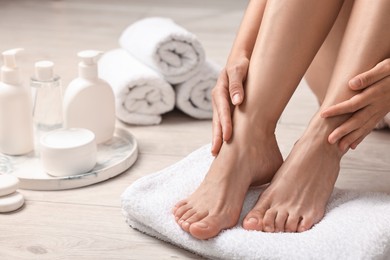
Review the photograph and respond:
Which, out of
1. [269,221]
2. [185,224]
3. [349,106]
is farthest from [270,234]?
[349,106]

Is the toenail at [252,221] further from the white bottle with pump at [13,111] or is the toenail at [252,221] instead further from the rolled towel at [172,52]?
the rolled towel at [172,52]

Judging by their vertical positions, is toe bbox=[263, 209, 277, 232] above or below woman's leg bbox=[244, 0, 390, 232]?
below

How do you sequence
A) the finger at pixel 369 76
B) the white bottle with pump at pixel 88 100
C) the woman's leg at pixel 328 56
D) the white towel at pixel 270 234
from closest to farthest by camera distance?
1. the white towel at pixel 270 234
2. the finger at pixel 369 76
3. the woman's leg at pixel 328 56
4. the white bottle with pump at pixel 88 100

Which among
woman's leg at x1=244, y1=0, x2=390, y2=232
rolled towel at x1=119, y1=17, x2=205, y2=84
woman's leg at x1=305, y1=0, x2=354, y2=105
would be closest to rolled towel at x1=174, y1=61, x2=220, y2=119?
rolled towel at x1=119, y1=17, x2=205, y2=84

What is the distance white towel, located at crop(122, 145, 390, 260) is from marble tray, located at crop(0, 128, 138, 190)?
19 centimetres

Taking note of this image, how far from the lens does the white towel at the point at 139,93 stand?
198 cm

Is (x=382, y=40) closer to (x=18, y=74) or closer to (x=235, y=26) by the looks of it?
(x=18, y=74)

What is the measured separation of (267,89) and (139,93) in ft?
2.01

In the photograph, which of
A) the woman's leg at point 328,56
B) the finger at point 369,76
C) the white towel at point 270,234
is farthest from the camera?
the woman's leg at point 328,56

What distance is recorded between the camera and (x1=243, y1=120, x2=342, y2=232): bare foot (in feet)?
4.52

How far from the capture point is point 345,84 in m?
1.40

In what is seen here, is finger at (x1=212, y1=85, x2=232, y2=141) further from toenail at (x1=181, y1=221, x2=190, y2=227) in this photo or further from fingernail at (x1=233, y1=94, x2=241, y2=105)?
toenail at (x1=181, y1=221, x2=190, y2=227)

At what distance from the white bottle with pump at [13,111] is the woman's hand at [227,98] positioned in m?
0.45

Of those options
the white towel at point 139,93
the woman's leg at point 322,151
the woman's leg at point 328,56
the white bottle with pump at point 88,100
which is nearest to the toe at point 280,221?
→ the woman's leg at point 322,151
